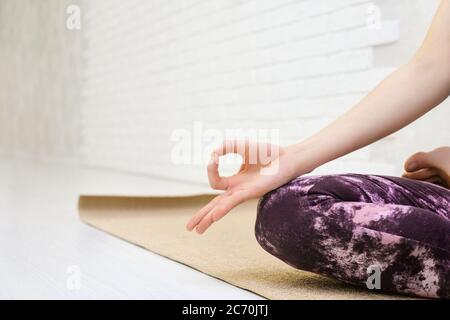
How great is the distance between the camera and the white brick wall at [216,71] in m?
2.57

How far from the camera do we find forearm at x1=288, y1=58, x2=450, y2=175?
1.04 m

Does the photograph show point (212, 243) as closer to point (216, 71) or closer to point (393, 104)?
point (393, 104)

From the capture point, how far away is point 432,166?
1.22 m

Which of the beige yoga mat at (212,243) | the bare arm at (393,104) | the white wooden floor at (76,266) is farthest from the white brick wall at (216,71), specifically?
the bare arm at (393,104)

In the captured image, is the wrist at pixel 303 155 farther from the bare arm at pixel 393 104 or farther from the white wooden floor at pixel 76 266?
the white wooden floor at pixel 76 266

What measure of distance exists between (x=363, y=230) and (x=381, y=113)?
0.63 ft

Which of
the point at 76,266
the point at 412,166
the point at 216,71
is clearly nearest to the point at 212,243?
the point at 76,266

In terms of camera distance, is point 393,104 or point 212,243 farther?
point 212,243

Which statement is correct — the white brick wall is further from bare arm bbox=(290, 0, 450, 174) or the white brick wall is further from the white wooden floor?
bare arm bbox=(290, 0, 450, 174)

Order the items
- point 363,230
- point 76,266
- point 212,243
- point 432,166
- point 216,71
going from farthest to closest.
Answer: point 216,71 < point 212,243 < point 76,266 < point 432,166 < point 363,230

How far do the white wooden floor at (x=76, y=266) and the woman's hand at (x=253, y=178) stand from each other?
14cm

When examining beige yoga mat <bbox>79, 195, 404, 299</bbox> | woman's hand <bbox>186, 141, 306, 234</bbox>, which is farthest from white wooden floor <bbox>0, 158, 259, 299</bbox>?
woman's hand <bbox>186, 141, 306, 234</bbox>

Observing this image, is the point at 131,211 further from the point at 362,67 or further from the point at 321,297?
the point at 321,297

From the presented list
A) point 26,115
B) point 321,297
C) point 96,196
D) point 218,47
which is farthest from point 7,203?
point 26,115
